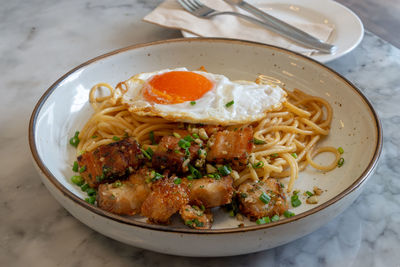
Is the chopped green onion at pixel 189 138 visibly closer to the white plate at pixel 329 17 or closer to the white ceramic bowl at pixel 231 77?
the white ceramic bowl at pixel 231 77

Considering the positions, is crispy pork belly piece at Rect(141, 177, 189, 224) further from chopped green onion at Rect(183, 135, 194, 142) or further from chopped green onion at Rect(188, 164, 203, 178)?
chopped green onion at Rect(183, 135, 194, 142)

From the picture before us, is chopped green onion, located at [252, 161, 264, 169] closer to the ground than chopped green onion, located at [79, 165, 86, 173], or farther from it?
farther from it

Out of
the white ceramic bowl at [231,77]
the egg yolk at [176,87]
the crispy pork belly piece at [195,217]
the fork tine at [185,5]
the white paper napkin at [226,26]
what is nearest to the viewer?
Answer: the white ceramic bowl at [231,77]

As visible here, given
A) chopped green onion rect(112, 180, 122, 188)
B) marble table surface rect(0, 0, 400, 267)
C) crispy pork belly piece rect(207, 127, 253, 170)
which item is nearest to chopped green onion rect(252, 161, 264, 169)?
crispy pork belly piece rect(207, 127, 253, 170)

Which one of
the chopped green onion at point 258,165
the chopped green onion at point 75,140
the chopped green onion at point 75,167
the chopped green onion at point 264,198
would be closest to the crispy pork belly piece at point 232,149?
the chopped green onion at point 258,165

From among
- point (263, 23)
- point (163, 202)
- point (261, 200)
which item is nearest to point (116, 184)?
point (163, 202)

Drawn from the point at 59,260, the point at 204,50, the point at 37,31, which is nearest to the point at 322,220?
the point at 59,260
